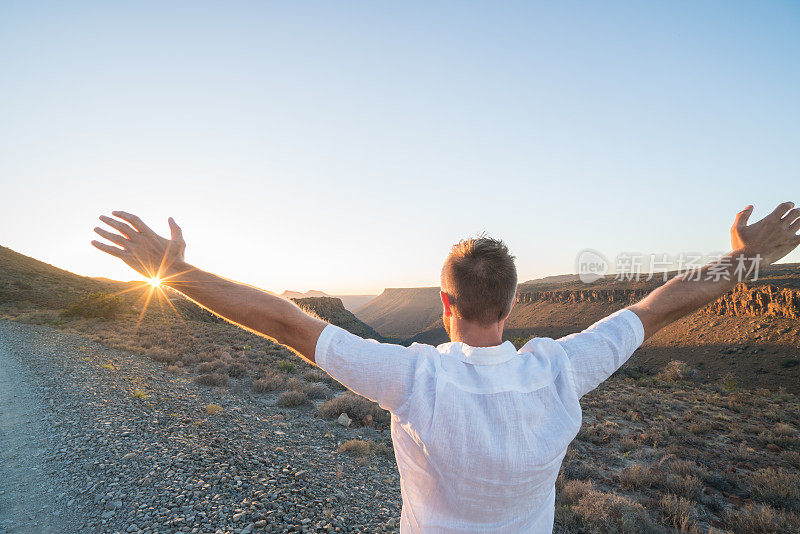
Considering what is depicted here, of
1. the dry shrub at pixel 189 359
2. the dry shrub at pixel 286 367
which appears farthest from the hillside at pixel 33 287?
the dry shrub at pixel 286 367

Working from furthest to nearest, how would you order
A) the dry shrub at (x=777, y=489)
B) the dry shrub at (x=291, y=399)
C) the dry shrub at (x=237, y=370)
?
the dry shrub at (x=237, y=370)
the dry shrub at (x=291, y=399)
the dry shrub at (x=777, y=489)

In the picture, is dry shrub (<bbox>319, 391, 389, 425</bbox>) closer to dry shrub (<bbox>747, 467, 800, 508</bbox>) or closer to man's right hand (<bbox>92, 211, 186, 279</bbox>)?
dry shrub (<bbox>747, 467, 800, 508</bbox>)

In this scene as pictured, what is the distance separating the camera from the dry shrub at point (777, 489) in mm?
6637

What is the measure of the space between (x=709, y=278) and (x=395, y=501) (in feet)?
18.6

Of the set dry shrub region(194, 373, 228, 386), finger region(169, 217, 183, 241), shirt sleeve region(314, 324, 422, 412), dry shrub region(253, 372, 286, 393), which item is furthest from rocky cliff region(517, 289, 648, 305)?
finger region(169, 217, 183, 241)

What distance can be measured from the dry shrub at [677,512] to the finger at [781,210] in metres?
5.77

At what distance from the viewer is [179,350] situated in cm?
1677

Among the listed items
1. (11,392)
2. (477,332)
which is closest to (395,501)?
(477,332)

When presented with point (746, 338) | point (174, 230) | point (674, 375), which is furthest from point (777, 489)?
point (746, 338)

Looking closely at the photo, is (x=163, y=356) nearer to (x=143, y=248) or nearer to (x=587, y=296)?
(x=143, y=248)

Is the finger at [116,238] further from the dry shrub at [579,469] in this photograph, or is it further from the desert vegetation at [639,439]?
the dry shrub at [579,469]

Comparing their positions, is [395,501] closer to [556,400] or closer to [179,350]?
[556,400]

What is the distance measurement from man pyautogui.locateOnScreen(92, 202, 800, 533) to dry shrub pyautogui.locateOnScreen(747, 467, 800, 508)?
8.88 m

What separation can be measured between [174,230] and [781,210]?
112 inches
